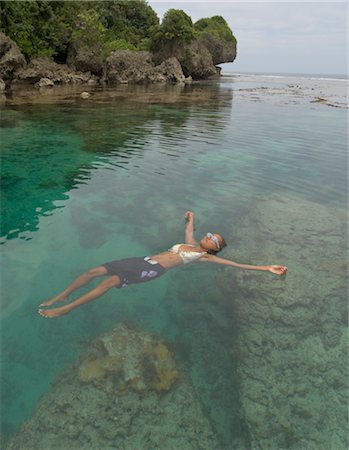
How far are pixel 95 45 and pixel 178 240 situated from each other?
189 ft

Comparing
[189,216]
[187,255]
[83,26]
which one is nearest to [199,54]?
[83,26]

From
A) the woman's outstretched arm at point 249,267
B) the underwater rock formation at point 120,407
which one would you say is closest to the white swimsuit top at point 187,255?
the woman's outstretched arm at point 249,267

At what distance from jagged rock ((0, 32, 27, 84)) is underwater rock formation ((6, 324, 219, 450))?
1940 inches

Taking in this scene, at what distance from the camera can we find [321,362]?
5.85 meters

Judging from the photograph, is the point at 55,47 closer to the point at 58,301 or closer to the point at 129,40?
the point at 129,40

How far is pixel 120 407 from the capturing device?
493cm

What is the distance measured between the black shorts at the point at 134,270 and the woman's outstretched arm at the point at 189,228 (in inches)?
67.7

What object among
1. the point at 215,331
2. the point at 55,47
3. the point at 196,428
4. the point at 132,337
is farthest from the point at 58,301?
the point at 55,47

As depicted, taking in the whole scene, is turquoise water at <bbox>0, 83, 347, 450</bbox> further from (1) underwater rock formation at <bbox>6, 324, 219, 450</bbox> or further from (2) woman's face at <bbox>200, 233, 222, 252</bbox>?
(2) woman's face at <bbox>200, 233, 222, 252</bbox>

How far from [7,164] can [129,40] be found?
227 feet

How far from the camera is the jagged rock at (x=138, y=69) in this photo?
6012 cm

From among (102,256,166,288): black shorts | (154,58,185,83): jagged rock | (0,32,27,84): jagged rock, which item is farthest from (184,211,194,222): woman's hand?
(154,58,185,83): jagged rock

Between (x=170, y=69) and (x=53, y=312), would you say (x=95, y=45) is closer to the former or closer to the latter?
(x=170, y=69)

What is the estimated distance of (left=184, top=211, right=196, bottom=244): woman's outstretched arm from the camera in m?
8.91
